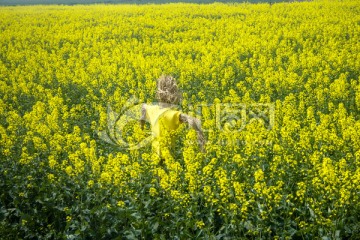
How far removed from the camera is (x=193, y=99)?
422 inches

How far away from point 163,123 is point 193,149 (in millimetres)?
673

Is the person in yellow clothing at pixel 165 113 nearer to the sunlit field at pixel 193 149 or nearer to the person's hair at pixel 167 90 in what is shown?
the person's hair at pixel 167 90

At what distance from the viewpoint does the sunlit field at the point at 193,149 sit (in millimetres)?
5367

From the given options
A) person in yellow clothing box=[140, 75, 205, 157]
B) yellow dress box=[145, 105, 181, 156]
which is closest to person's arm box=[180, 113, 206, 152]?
person in yellow clothing box=[140, 75, 205, 157]

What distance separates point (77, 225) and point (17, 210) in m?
1.13

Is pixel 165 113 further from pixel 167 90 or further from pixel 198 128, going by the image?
pixel 198 128

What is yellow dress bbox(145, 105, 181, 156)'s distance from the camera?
21.0 ft

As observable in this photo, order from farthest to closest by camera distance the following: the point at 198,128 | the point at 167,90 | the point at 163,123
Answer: the point at 163,123 → the point at 167,90 → the point at 198,128

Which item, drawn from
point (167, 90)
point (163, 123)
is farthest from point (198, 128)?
point (167, 90)

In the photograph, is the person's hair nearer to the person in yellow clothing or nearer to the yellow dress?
the person in yellow clothing

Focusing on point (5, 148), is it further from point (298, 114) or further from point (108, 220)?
point (298, 114)

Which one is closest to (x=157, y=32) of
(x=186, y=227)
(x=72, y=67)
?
(x=72, y=67)

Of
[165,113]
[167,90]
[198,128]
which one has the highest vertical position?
[167,90]

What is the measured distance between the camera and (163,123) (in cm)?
648
